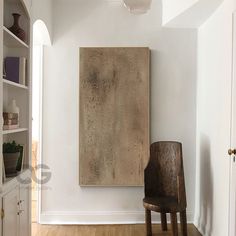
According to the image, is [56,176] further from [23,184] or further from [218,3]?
[218,3]

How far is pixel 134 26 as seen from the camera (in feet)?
12.1

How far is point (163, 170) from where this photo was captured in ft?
11.1

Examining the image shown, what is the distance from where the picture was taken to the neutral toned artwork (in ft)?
11.9

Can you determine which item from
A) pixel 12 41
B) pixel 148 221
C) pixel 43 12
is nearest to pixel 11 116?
pixel 12 41

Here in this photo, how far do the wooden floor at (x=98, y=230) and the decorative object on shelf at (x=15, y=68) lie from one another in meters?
1.83

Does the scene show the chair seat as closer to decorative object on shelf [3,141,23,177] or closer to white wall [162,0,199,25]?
decorative object on shelf [3,141,23,177]

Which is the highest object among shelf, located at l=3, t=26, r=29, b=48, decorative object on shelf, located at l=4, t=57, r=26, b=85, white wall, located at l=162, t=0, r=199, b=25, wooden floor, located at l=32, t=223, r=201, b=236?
white wall, located at l=162, t=0, r=199, b=25

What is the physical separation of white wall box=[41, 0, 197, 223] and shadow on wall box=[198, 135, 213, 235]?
0.82 ft

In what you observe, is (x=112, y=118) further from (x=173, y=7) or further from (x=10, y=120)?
(x=10, y=120)

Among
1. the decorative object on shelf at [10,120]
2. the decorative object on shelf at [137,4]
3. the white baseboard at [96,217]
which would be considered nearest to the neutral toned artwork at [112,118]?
the white baseboard at [96,217]

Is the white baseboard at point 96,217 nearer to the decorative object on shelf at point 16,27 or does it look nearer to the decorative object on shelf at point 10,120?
the decorative object on shelf at point 10,120

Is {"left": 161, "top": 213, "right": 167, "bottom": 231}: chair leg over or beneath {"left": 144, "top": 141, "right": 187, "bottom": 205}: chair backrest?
beneath

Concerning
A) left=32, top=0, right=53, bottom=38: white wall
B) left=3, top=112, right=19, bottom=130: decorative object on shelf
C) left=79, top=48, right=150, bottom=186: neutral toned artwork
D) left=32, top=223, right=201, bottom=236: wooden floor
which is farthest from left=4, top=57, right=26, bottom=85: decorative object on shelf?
left=32, top=223, right=201, bottom=236: wooden floor

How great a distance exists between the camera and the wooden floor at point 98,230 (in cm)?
340
